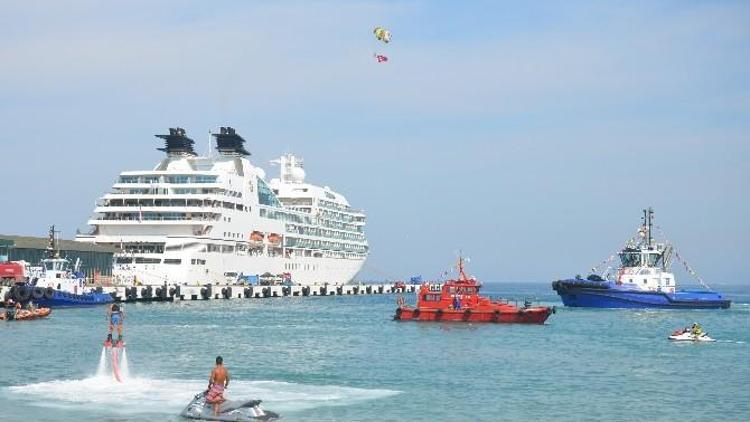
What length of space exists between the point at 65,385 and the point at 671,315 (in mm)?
73642

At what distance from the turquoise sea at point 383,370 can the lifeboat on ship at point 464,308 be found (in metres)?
1.01

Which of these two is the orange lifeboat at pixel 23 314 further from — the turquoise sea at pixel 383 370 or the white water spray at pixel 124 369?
the white water spray at pixel 124 369

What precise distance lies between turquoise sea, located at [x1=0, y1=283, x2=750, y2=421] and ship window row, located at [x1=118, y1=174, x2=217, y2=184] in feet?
153

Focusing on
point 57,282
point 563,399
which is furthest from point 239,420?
point 57,282

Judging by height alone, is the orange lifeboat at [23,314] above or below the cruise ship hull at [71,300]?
below

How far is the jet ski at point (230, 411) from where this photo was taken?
105 ft

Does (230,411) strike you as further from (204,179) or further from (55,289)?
(204,179)

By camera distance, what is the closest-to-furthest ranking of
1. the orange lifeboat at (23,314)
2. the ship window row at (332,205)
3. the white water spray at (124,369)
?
the white water spray at (124,369) < the orange lifeboat at (23,314) < the ship window row at (332,205)

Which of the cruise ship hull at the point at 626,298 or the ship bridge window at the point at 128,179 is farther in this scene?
the ship bridge window at the point at 128,179

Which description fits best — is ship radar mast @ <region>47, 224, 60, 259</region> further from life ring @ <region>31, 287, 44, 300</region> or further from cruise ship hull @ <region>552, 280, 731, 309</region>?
cruise ship hull @ <region>552, 280, 731, 309</region>

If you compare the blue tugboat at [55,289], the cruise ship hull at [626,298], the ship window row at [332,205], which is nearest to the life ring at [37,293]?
the blue tugboat at [55,289]

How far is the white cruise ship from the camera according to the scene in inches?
4761

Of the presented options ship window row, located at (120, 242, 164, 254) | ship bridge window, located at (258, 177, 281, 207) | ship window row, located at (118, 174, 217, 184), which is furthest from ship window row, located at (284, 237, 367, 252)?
ship window row, located at (120, 242, 164, 254)

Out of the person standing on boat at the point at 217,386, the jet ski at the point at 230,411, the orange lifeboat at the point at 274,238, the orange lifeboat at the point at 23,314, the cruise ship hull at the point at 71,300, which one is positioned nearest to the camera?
the jet ski at the point at 230,411
